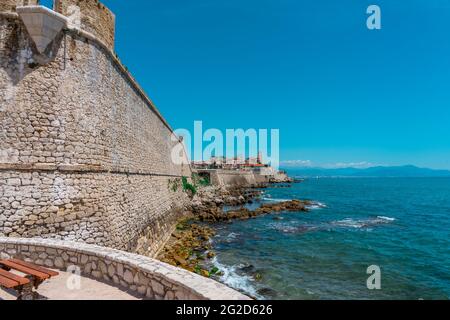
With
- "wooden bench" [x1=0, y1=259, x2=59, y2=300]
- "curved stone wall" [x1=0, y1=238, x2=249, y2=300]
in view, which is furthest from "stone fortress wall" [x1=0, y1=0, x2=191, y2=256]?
"wooden bench" [x1=0, y1=259, x2=59, y2=300]


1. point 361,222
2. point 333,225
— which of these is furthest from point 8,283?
point 361,222

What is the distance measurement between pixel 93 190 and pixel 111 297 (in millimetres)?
5679

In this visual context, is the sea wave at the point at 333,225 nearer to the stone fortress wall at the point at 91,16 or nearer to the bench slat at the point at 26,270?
the stone fortress wall at the point at 91,16

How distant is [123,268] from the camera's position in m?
5.48

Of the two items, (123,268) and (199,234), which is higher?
(123,268)

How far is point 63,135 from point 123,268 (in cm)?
578

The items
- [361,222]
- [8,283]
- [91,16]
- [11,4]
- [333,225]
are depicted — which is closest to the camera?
[8,283]

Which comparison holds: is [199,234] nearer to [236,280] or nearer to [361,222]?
[236,280]

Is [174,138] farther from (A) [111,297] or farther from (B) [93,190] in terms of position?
(A) [111,297]

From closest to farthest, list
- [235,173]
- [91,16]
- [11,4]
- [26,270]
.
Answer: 1. [26,270]
2. [11,4]
3. [91,16]
4. [235,173]

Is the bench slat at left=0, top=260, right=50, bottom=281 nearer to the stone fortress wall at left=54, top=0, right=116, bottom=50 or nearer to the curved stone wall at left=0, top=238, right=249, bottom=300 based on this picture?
the curved stone wall at left=0, top=238, right=249, bottom=300

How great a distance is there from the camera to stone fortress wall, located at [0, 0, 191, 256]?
28.4 ft
